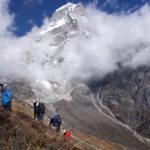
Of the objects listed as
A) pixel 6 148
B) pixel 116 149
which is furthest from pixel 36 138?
pixel 116 149

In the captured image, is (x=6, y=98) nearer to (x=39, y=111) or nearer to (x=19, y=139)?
(x=39, y=111)

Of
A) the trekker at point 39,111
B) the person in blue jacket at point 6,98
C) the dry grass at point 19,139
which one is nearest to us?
the dry grass at point 19,139

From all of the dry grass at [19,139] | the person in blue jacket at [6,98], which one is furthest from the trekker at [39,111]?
the dry grass at [19,139]

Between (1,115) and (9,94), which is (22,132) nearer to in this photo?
(1,115)

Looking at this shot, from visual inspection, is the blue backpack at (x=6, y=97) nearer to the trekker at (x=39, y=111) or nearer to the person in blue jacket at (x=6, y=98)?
the person in blue jacket at (x=6, y=98)

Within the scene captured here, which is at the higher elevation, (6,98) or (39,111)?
(6,98)

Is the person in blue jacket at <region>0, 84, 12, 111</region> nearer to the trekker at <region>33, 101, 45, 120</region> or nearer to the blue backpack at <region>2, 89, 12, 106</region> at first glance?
the blue backpack at <region>2, 89, 12, 106</region>

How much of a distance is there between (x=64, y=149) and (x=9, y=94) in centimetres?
1115

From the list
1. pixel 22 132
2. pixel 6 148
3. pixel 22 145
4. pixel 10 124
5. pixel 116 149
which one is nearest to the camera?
pixel 6 148

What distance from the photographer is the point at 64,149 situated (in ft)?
46.4

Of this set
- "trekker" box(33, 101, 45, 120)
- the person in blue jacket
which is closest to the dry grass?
the person in blue jacket

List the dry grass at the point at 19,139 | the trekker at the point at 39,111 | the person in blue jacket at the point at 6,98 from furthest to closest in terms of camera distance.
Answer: the trekker at the point at 39,111, the person in blue jacket at the point at 6,98, the dry grass at the point at 19,139

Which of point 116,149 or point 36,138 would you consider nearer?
point 36,138

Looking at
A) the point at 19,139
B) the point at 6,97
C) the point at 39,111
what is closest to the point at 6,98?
the point at 6,97
